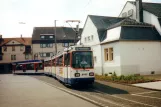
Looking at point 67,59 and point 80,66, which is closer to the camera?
point 80,66

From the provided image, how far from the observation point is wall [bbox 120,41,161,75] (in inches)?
1029

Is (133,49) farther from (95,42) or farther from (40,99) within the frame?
(40,99)

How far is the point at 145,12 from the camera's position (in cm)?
3041

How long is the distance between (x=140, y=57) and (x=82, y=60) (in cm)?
1105

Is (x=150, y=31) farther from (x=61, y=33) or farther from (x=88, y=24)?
(x=61, y=33)

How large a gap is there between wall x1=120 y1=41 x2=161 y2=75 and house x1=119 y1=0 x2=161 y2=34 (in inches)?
107

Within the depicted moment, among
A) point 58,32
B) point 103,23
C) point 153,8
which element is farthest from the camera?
point 58,32

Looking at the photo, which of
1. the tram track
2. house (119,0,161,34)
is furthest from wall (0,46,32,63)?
the tram track

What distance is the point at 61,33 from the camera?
69.4 meters

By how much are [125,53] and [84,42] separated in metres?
13.3

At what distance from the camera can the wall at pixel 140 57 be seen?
2614cm

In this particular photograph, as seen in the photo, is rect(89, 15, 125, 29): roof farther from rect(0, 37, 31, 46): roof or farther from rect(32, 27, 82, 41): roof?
rect(0, 37, 31, 46): roof

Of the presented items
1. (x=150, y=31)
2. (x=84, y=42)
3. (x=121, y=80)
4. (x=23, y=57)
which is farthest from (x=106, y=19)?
(x=23, y=57)

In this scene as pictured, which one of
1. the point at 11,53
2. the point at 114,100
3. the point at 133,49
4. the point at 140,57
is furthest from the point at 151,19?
the point at 11,53
